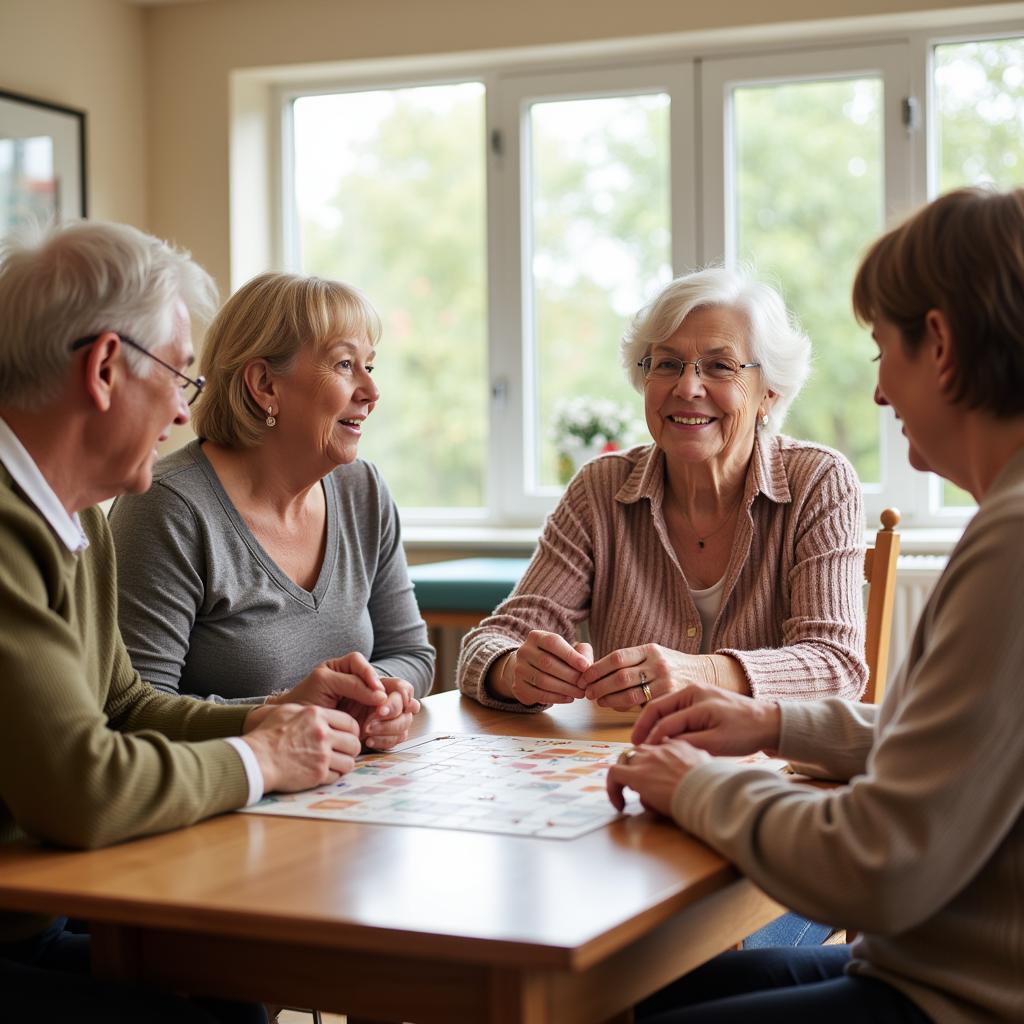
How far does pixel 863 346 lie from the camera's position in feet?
13.8

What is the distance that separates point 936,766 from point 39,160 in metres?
3.79

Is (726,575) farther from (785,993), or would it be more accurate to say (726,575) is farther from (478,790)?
(785,993)

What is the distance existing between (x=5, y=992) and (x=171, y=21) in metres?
4.08

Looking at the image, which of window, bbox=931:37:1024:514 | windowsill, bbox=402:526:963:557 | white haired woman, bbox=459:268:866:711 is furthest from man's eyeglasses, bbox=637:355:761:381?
window, bbox=931:37:1024:514

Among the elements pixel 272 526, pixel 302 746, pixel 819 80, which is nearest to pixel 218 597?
pixel 272 526

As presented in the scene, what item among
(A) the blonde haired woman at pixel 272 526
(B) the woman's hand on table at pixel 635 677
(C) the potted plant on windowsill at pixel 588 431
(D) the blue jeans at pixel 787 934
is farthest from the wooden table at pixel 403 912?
(C) the potted plant on windowsill at pixel 588 431

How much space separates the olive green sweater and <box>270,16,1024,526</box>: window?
2728 mm

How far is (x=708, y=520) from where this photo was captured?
2.35m

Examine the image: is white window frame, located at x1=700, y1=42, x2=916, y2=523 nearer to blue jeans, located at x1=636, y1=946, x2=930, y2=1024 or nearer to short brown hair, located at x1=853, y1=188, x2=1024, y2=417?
blue jeans, located at x1=636, y1=946, x2=930, y2=1024

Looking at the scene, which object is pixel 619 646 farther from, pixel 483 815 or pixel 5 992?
pixel 5 992

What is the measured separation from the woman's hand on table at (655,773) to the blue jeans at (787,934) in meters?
0.67

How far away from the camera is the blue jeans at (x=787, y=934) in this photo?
1.97 meters

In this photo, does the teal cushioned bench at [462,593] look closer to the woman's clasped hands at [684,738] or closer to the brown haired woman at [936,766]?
the woman's clasped hands at [684,738]

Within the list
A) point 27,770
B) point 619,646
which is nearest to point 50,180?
point 619,646
